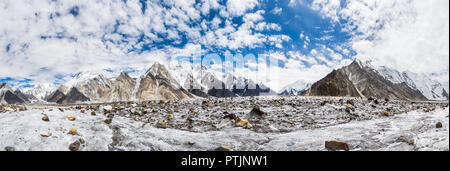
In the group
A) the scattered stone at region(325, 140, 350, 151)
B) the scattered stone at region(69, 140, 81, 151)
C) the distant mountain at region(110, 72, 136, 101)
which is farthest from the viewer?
the distant mountain at region(110, 72, 136, 101)

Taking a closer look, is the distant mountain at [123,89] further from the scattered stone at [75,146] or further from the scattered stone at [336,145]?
the scattered stone at [336,145]

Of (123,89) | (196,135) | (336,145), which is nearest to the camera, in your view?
(336,145)

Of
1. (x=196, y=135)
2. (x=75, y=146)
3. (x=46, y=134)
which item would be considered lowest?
(x=196, y=135)

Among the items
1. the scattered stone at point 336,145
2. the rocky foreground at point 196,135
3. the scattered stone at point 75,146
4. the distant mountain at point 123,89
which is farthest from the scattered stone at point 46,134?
the distant mountain at point 123,89

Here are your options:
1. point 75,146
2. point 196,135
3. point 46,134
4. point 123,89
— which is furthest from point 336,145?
point 123,89

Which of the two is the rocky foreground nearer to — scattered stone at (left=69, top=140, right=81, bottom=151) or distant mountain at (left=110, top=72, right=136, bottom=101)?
scattered stone at (left=69, top=140, right=81, bottom=151)

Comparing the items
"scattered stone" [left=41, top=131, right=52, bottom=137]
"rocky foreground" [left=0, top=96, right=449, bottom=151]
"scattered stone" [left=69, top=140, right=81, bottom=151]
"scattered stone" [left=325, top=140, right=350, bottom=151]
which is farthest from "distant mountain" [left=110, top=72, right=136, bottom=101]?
"scattered stone" [left=325, top=140, right=350, bottom=151]

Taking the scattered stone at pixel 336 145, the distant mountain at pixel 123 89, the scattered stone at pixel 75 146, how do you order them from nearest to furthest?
the scattered stone at pixel 75 146 → the scattered stone at pixel 336 145 → the distant mountain at pixel 123 89

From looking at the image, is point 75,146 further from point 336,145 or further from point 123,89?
point 123,89

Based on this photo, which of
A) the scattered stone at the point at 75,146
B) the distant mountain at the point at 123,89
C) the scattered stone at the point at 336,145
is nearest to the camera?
the scattered stone at the point at 75,146
